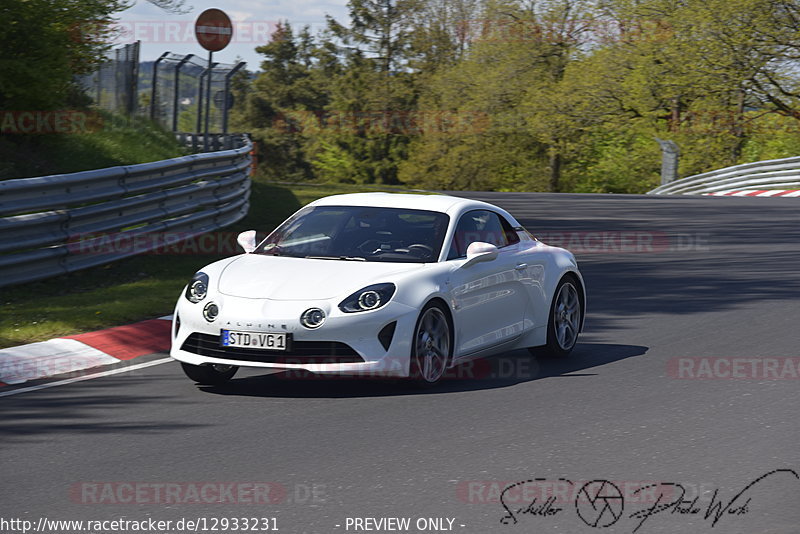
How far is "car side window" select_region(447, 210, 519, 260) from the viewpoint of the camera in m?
8.76

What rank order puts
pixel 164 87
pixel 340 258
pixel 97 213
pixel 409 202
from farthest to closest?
pixel 164 87 → pixel 97 213 → pixel 409 202 → pixel 340 258

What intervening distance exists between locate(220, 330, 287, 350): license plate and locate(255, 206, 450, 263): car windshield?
3.68 feet

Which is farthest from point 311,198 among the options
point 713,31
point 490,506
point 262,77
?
point 262,77

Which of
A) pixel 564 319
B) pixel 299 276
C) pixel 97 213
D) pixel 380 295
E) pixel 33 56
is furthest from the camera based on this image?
pixel 33 56

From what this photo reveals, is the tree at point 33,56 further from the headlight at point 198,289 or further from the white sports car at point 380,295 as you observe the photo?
the headlight at point 198,289

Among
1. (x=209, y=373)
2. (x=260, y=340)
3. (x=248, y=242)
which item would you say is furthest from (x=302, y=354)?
(x=248, y=242)

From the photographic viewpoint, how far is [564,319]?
9703 mm

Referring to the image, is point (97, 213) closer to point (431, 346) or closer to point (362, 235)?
point (362, 235)

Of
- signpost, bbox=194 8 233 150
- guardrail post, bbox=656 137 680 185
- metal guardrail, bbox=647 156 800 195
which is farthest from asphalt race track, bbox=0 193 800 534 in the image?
guardrail post, bbox=656 137 680 185

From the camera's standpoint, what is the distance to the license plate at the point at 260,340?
7492mm

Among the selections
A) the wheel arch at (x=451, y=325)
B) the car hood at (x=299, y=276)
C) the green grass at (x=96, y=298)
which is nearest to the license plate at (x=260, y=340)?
the car hood at (x=299, y=276)

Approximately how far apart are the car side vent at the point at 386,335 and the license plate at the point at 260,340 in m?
0.63

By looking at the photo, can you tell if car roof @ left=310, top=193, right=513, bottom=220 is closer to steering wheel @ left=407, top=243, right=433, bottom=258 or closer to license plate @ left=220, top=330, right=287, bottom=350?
steering wheel @ left=407, top=243, right=433, bottom=258

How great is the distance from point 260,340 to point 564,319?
3157mm
